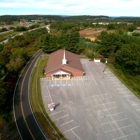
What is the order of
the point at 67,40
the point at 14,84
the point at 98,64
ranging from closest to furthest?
the point at 14,84 < the point at 98,64 < the point at 67,40

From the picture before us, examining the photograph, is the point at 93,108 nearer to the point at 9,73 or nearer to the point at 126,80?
the point at 126,80

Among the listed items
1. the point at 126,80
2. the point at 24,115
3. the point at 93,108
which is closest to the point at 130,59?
the point at 126,80

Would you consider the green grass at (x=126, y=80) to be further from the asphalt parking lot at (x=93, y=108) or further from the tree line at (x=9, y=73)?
the tree line at (x=9, y=73)

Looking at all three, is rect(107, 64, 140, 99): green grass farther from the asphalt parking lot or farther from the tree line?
the tree line

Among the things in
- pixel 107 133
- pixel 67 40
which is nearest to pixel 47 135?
pixel 107 133

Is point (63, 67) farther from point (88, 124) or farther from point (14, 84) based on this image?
point (88, 124)

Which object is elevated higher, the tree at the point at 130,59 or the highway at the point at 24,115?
the tree at the point at 130,59

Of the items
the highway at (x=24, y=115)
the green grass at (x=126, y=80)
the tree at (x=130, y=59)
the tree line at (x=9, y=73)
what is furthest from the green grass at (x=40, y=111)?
the tree at (x=130, y=59)
